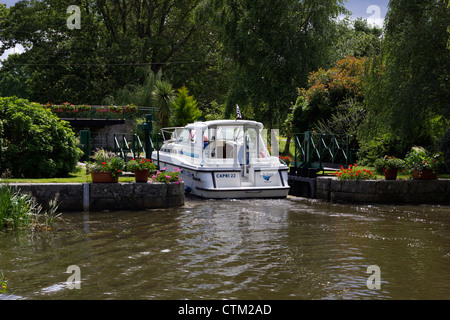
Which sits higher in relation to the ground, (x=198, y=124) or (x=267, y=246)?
(x=198, y=124)

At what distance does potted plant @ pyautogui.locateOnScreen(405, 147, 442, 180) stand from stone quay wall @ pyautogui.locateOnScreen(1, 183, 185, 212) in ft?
21.5

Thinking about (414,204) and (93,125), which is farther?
(93,125)

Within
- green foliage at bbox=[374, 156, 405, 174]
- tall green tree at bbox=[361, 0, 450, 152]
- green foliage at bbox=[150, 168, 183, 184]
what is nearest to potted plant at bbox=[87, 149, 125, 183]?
green foliage at bbox=[150, 168, 183, 184]

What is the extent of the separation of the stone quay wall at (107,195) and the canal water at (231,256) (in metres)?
0.60

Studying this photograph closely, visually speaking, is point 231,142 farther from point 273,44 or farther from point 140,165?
point 273,44

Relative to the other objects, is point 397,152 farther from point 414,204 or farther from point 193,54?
point 193,54

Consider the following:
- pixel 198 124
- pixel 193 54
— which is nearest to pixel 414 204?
pixel 198 124

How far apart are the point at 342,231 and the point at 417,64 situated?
794cm

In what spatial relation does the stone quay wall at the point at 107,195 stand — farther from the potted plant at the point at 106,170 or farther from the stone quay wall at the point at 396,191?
the stone quay wall at the point at 396,191

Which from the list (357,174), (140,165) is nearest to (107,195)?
(140,165)

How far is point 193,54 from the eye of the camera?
4150 cm

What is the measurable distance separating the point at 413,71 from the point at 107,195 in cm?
981

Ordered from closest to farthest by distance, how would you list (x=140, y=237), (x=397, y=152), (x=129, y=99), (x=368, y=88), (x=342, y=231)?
(x=140, y=237)
(x=342, y=231)
(x=368, y=88)
(x=397, y=152)
(x=129, y=99)

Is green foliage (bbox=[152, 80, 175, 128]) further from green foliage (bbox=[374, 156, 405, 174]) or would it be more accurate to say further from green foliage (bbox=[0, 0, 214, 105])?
green foliage (bbox=[374, 156, 405, 174])
